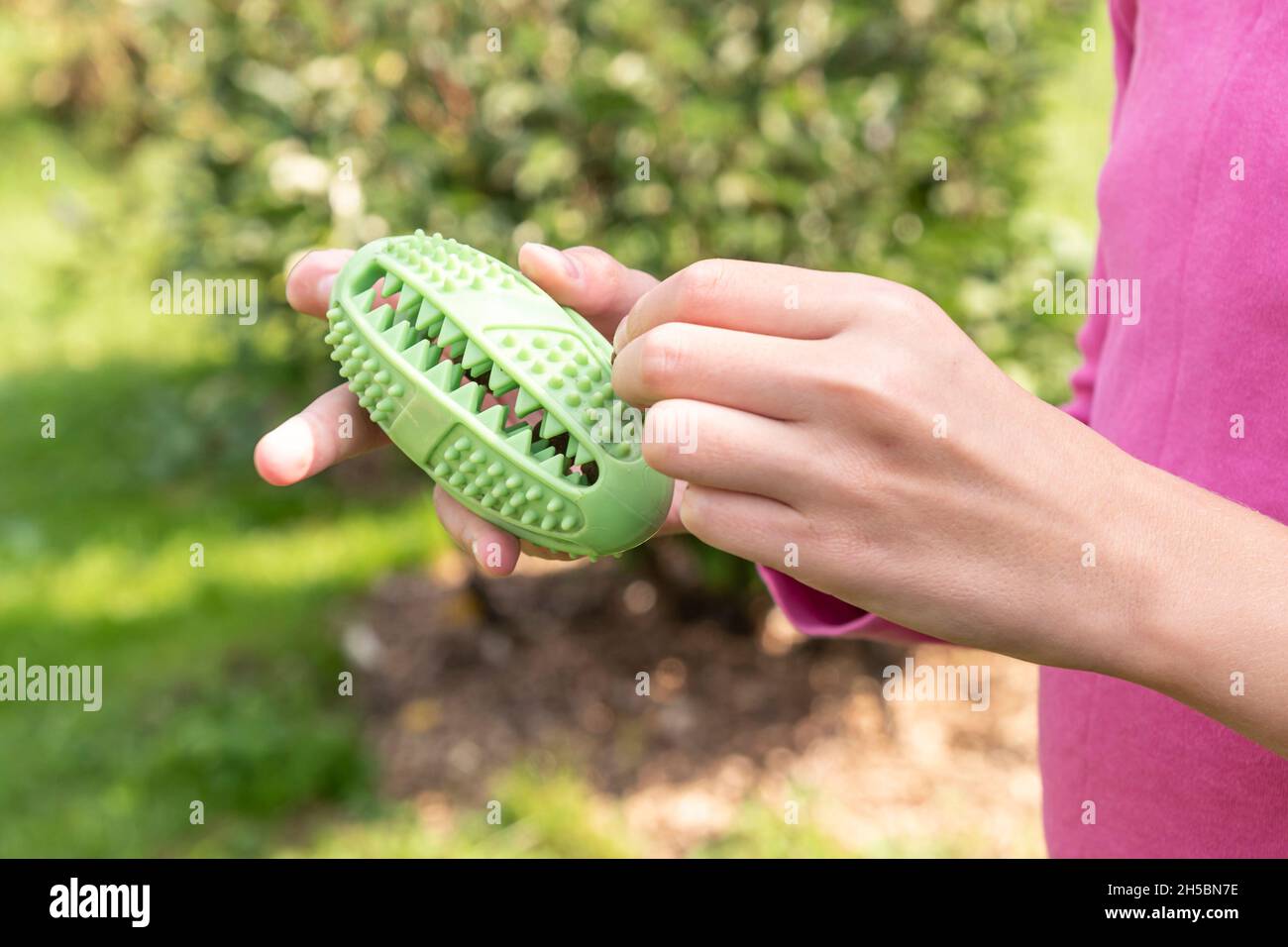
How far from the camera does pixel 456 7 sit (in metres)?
3.12

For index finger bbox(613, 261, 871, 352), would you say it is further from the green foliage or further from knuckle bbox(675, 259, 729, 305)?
the green foliage

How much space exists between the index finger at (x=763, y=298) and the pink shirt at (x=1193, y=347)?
1.55 ft

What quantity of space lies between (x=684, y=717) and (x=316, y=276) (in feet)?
7.12

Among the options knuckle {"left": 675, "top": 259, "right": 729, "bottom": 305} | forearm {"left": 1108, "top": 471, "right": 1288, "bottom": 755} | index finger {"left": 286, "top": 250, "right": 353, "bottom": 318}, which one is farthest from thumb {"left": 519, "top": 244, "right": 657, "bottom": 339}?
forearm {"left": 1108, "top": 471, "right": 1288, "bottom": 755}

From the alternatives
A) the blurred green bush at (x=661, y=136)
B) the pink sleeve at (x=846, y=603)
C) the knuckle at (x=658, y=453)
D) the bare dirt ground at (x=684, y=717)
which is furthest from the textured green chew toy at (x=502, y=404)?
the bare dirt ground at (x=684, y=717)

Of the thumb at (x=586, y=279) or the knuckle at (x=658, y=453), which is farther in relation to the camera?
the thumb at (x=586, y=279)

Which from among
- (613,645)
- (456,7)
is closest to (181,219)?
(456,7)

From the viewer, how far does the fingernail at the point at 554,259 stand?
1.42 m

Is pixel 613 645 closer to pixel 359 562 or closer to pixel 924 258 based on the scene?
pixel 359 562

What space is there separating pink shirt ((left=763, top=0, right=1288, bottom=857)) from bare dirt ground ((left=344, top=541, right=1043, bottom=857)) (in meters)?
1.80

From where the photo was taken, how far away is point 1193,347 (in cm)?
117

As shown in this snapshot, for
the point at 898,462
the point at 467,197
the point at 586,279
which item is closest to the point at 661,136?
the point at 467,197

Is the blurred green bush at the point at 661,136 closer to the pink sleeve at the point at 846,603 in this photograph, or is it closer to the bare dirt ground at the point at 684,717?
the bare dirt ground at the point at 684,717

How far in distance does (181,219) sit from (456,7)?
1137 mm
